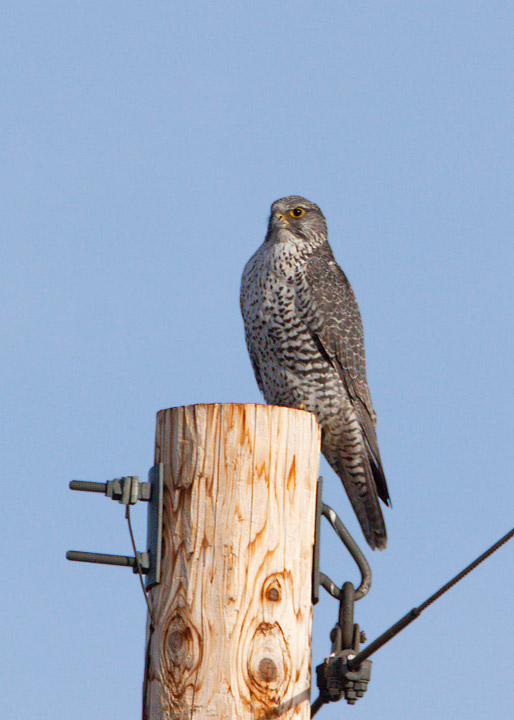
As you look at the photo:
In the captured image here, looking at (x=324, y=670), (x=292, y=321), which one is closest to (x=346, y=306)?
(x=292, y=321)

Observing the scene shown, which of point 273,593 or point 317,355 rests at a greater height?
point 317,355

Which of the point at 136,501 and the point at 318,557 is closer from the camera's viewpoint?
the point at 136,501

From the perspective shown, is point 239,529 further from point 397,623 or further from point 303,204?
point 303,204

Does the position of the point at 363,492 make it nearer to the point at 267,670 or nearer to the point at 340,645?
the point at 340,645

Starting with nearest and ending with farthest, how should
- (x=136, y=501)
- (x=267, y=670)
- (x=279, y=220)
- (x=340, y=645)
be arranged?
(x=267, y=670) < (x=136, y=501) < (x=340, y=645) < (x=279, y=220)

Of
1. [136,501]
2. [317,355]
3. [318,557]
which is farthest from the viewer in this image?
[317,355]

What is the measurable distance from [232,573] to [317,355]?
355 centimetres

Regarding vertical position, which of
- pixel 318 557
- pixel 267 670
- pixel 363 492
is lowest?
pixel 267 670

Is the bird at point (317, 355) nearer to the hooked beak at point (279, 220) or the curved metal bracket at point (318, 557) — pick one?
the hooked beak at point (279, 220)

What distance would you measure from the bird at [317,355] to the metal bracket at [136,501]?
3.23m

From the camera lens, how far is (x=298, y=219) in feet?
22.9

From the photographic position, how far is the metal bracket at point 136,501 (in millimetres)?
3152

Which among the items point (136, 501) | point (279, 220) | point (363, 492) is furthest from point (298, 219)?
point (136, 501)

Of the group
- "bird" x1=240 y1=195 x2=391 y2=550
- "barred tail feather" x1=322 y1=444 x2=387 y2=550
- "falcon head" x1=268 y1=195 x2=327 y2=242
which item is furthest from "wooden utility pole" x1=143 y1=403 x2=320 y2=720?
"falcon head" x1=268 y1=195 x2=327 y2=242
